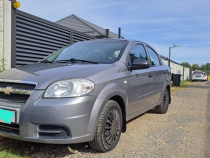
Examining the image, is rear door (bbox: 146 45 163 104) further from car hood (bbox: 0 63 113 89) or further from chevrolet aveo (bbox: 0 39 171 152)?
car hood (bbox: 0 63 113 89)

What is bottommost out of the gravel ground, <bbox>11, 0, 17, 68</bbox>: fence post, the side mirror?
the gravel ground

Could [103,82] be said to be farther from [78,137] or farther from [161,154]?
[161,154]

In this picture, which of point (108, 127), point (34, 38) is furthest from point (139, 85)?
point (34, 38)

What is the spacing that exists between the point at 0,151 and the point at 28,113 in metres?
0.79

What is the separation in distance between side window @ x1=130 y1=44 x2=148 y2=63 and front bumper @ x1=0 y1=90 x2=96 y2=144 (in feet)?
5.04

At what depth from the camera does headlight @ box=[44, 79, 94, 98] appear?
2256mm

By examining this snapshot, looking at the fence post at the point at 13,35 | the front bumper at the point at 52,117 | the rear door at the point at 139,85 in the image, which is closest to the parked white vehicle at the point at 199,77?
the rear door at the point at 139,85

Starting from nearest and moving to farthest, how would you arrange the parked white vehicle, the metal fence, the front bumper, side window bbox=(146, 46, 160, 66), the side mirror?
the front bumper → the side mirror → side window bbox=(146, 46, 160, 66) → the metal fence → the parked white vehicle

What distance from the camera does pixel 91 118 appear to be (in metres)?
2.34

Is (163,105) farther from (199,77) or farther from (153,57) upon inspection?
(199,77)

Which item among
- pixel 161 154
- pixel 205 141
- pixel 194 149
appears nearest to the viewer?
pixel 161 154

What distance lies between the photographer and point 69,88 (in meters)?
2.30

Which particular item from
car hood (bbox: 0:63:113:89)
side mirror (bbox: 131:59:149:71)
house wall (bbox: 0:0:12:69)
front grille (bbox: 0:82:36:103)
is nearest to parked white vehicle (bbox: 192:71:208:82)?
house wall (bbox: 0:0:12:69)

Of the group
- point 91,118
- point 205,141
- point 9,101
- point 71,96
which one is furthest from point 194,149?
point 9,101
